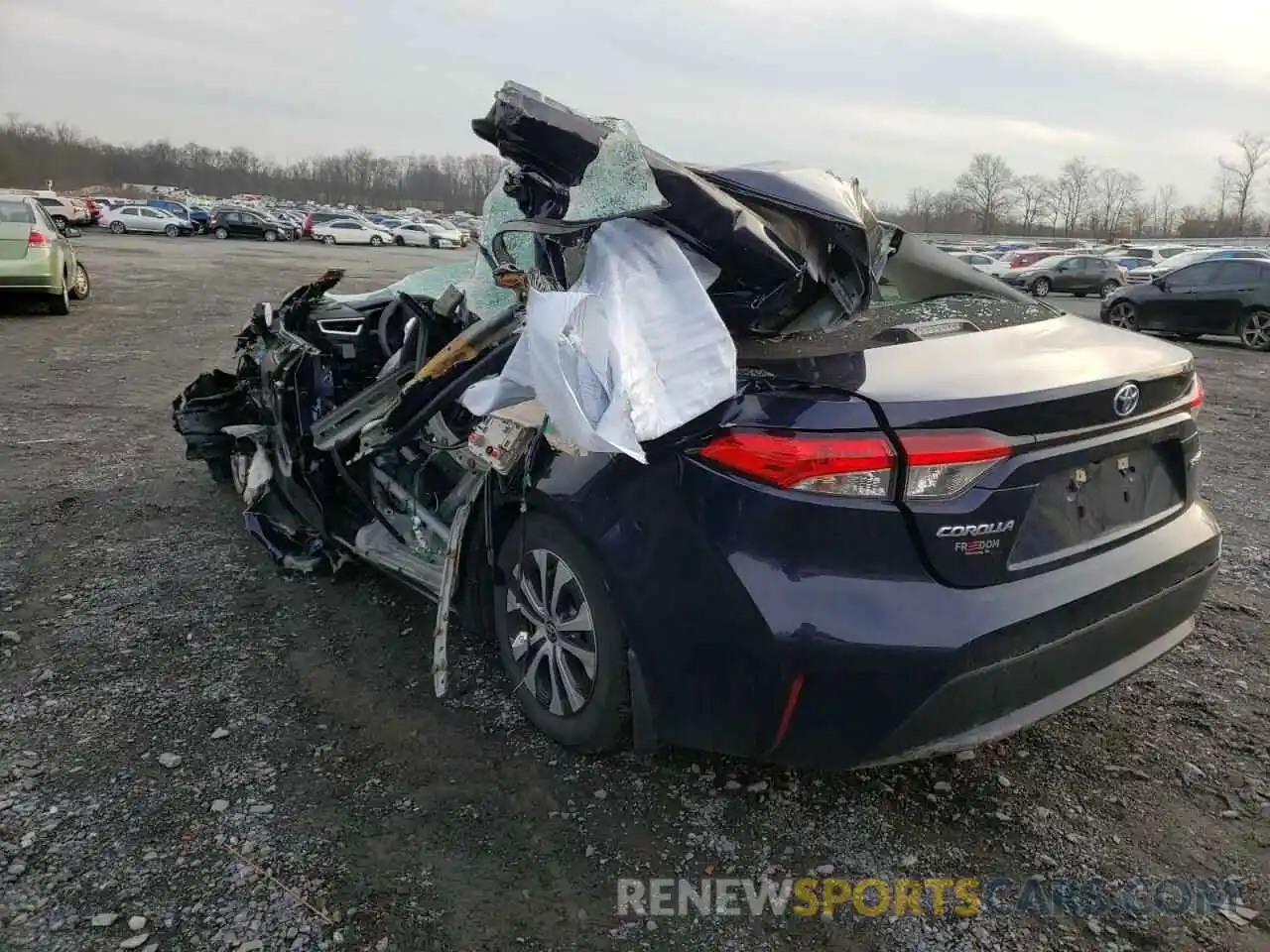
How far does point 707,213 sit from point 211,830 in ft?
6.93

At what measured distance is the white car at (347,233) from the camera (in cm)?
4834

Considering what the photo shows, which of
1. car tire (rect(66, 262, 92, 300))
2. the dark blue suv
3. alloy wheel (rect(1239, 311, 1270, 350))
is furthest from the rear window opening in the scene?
the dark blue suv

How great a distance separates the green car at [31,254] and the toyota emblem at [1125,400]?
46.4 feet

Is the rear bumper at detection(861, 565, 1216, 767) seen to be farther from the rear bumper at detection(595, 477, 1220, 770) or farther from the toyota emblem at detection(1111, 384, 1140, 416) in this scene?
the toyota emblem at detection(1111, 384, 1140, 416)

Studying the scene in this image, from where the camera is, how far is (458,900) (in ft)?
7.44

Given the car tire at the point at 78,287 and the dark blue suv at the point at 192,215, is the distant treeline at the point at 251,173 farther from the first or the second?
the car tire at the point at 78,287

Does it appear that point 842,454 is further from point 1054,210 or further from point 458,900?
point 1054,210

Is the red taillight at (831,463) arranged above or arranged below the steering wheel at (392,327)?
below

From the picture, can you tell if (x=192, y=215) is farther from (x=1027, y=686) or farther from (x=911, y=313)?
(x=1027, y=686)

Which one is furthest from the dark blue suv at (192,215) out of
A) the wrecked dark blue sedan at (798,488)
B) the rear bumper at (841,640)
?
the rear bumper at (841,640)

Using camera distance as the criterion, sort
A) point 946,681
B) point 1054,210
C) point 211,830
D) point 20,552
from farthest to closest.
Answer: point 1054,210 < point 20,552 < point 211,830 < point 946,681

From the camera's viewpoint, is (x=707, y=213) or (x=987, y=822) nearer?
(x=707, y=213)

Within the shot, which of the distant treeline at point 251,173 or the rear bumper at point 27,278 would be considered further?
the distant treeline at point 251,173

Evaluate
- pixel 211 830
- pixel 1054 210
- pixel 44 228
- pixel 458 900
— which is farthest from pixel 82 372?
pixel 1054 210
